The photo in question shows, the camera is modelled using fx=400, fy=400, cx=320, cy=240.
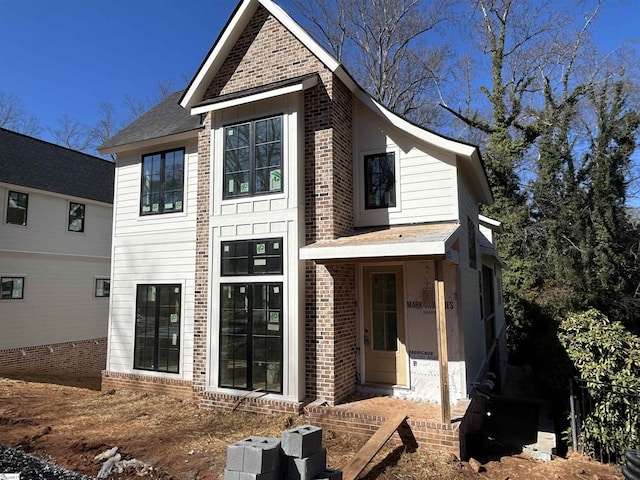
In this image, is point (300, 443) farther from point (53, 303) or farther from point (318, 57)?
point (53, 303)

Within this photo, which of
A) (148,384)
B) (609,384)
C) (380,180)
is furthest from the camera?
(148,384)

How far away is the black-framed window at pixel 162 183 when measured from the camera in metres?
9.78

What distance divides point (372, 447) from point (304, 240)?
3.79 m

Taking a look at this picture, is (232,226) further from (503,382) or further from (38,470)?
(503,382)

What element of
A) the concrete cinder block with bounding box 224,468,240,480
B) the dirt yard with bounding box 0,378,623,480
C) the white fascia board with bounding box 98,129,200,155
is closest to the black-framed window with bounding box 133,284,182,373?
the dirt yard with bounding box 0,378,623,480

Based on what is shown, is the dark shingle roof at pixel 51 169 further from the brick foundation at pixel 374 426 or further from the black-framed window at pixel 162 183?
the brick foundation at pixel 374 426

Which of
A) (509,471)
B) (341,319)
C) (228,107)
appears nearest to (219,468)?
(341,319)

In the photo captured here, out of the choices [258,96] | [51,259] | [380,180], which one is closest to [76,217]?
[51,259]

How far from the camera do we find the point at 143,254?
9.96 metres

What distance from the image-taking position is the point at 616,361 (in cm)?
724

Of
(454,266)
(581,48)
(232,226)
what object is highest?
(581,48)

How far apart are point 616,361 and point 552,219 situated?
440 inches

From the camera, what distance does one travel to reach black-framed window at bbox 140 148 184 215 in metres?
9.78

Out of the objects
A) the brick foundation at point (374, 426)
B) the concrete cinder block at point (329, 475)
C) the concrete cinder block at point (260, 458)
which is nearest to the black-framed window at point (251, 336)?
the brick foundation at point (374, 426)
